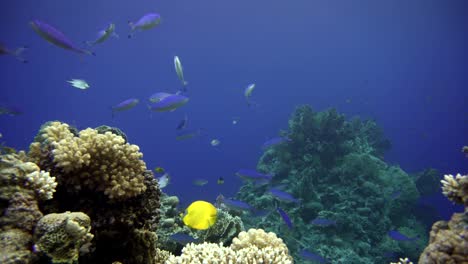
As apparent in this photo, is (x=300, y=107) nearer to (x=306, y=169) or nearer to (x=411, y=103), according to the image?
(x=306, y=169)

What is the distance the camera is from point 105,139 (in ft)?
11.0

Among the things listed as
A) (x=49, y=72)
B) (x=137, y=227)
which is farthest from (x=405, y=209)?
(x=49, y=72)

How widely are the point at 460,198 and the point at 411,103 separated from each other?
13587 cm

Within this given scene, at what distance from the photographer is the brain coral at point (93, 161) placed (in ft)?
10.0

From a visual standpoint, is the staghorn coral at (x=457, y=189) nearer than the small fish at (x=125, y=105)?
Yes

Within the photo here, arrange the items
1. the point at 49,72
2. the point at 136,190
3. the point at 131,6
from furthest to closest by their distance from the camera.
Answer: the point at 49,72 → the point at 131,6 → the point at 136,190

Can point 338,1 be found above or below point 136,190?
above

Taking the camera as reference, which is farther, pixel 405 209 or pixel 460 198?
pixel 405 209

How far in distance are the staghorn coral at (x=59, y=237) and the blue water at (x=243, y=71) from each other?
1446 inches

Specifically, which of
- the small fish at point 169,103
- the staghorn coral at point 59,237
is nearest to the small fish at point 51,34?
the small fish at point 169,103

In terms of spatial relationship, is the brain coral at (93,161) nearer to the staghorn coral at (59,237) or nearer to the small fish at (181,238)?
the staghorn coral at (59,237)

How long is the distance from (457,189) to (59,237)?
411 centimetres

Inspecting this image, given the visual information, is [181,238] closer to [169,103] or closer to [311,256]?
[169,103]

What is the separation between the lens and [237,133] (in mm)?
98938
